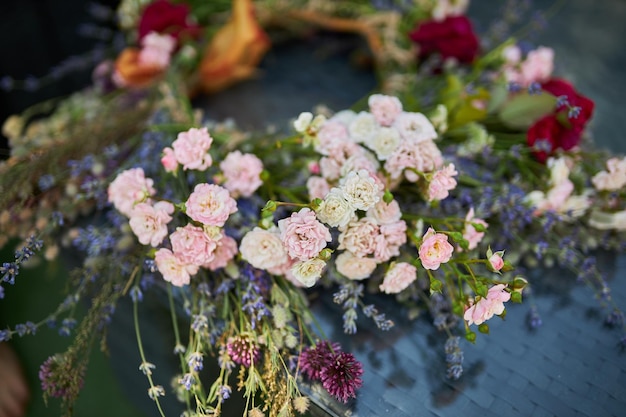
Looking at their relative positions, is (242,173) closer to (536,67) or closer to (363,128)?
(363,128)

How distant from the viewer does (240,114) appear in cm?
138

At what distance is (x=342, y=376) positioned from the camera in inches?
30.2

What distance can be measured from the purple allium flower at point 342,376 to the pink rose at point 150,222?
31 centimetres

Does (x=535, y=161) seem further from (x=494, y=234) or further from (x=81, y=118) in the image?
(x=81, y=118)

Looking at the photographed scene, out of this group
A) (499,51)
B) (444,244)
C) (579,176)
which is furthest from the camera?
(499,51)

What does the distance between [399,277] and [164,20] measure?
0.88 m

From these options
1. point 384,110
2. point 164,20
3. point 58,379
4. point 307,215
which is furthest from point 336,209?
point 164,20

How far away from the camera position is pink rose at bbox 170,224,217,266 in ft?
2.67

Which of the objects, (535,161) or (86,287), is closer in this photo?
(86,287)

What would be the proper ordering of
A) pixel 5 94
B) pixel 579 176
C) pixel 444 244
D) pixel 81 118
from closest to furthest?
1. pixel 444 244
2. pixel 579 176
3. pixel 81 118
4. pixel 5 94

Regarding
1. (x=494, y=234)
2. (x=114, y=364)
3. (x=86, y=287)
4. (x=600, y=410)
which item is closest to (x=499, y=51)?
(x=494, y=234)

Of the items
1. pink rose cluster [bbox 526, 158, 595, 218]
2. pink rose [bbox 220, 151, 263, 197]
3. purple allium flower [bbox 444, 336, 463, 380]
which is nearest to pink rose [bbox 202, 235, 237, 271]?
pink rose [bbox 220, 151, 263, 197]

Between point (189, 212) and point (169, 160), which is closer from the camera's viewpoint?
point (189, 212)

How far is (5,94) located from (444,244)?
51.4 inches
